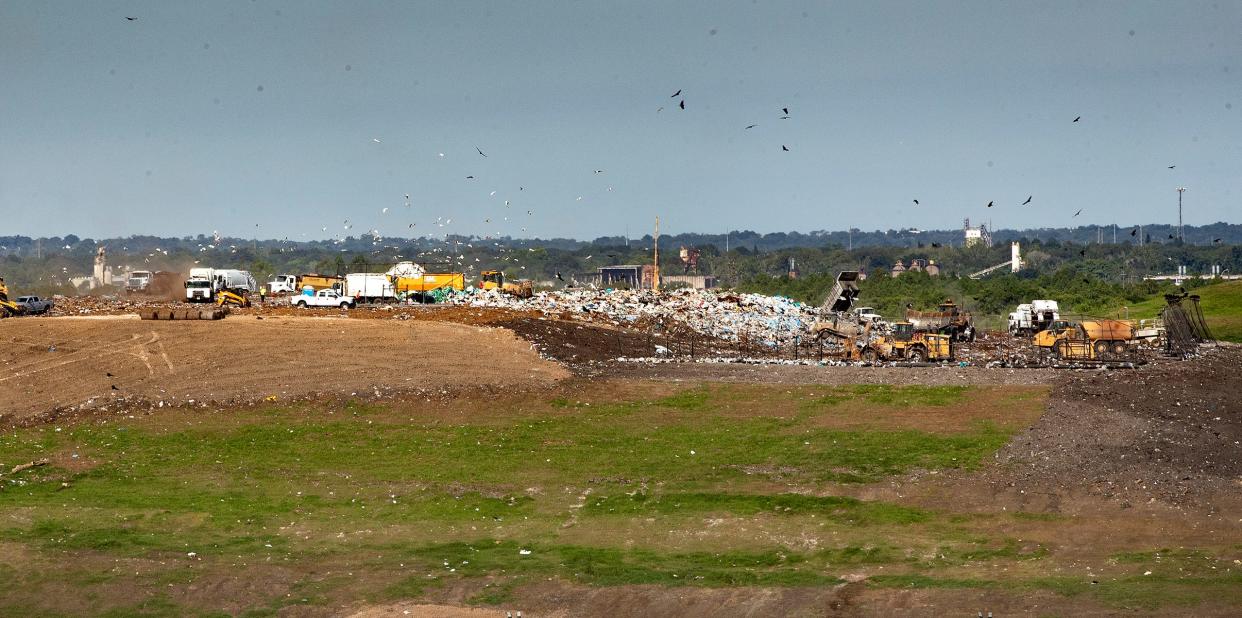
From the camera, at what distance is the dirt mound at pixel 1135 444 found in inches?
886

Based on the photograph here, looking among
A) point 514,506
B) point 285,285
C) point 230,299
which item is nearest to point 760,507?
point 514,506

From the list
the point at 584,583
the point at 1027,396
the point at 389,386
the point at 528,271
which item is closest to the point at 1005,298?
the point at 1027,396

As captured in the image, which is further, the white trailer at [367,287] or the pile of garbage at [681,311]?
the white trailer at [367,287]

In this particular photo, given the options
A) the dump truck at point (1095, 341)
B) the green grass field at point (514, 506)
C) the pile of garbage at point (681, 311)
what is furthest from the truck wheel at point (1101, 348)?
the green grass field at point (514, 506)

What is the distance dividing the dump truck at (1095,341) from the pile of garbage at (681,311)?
10.2 metres

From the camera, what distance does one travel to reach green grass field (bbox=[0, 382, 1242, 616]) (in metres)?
17.8

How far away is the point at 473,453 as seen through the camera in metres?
27.4

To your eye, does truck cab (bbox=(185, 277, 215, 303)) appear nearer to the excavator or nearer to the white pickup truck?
the white pickup truck

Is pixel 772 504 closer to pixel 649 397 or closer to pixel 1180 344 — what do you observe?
pixel 649 397

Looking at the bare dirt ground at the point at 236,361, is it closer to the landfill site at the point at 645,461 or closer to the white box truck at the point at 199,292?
the landfill site at the point at 645,461

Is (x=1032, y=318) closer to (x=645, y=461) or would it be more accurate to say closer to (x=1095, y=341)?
(x=1095, y=341)

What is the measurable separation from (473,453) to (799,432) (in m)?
7.58

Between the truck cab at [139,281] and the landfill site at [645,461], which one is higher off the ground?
the truck cab at [139,281]

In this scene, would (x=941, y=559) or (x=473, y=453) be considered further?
(x=473, y=453)
